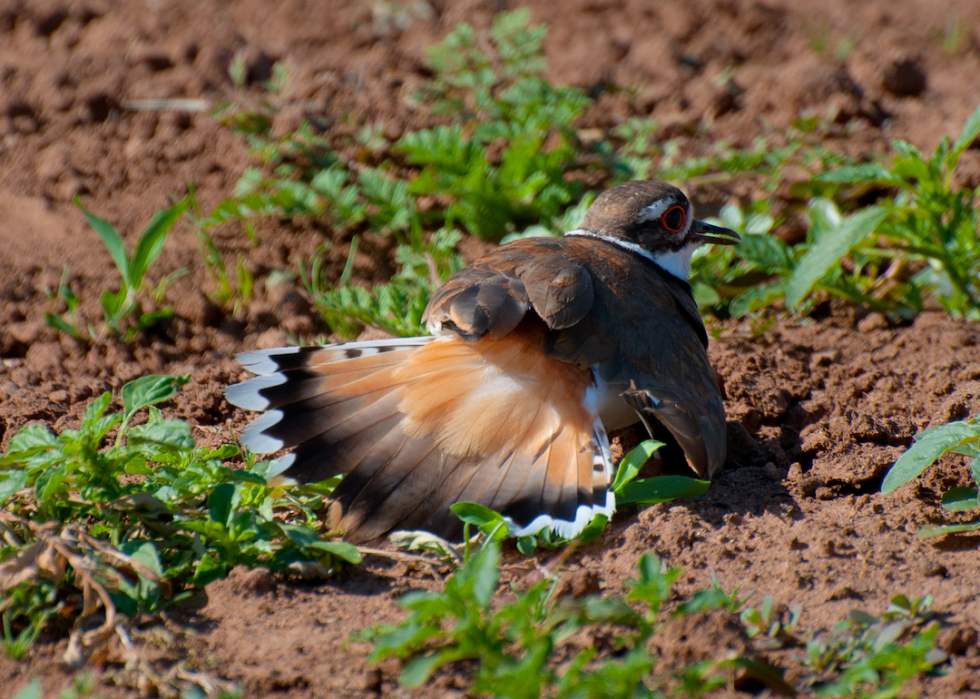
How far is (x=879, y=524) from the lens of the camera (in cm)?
325

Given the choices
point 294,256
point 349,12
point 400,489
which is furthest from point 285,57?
point 400,489

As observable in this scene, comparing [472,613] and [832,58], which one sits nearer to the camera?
[472,613]

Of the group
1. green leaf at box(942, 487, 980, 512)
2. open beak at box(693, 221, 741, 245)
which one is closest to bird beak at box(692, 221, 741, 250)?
open beak at box(693, 221, 741, 245)

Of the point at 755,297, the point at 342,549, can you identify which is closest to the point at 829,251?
Result: the point at 755,297

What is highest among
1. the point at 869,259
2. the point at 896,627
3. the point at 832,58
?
the point at 832,58

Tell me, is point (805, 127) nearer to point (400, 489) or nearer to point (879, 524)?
point (879, 524)

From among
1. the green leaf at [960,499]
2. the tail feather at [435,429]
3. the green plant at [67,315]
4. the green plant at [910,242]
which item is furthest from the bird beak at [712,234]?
the green plant at [67,315]

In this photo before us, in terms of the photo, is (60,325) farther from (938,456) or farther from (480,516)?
(938,456)

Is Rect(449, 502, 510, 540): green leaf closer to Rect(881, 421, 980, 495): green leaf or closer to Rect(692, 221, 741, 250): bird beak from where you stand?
Rect(881, 421, 980, 495): green leaf

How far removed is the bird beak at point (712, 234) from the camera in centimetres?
479

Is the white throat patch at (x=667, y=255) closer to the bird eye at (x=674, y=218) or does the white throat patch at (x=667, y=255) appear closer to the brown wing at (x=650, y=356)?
the bird eye at (x=674, y=218)

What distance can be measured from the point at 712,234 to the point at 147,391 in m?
2.88

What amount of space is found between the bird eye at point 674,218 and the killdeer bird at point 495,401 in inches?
35.4

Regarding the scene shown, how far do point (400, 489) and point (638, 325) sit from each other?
1.17m
